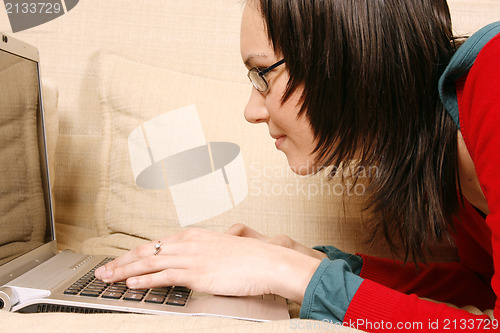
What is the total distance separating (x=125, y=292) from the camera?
2.01 feet

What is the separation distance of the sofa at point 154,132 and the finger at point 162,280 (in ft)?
1.17

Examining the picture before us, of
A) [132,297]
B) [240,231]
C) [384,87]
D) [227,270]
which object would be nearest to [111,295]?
[132,297]

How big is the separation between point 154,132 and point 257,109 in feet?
1.16

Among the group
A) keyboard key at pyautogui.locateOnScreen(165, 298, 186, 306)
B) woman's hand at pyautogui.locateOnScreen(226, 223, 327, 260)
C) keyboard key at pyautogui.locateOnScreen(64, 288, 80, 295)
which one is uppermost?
keyboard key at pyautogui.locateOnScreen(64, 288, 80, 295)

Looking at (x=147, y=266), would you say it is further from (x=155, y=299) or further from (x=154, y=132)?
(x=154, y=132)

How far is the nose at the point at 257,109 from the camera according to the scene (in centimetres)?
78

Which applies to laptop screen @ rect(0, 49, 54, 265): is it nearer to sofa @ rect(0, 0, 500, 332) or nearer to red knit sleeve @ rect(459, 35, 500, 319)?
sofa @ rect(0, 0, 500, 332)

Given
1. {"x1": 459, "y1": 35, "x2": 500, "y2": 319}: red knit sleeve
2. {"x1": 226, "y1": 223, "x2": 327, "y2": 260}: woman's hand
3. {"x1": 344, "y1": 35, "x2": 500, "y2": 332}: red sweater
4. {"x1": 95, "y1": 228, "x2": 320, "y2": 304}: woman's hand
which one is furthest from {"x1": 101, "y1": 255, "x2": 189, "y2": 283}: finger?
{"x1": 459, "y1": 35, "x2": 500, "y2": 319}: red knit sleeve

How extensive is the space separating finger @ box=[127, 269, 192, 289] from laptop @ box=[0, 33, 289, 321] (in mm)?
11

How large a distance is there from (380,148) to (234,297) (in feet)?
1.11

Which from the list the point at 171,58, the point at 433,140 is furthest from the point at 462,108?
the point at 171,58

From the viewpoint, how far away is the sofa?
1.00 m

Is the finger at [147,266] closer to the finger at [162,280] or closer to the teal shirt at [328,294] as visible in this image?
the finger at [162,280]

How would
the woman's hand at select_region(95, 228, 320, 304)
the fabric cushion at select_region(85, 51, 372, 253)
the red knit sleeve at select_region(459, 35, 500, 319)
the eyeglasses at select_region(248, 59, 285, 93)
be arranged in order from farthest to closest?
the fabric cushion at select_region(85, 51, 372, 253) < the eyeglasses at select_region(248, 59, 285, 93) < the woman's hand at select_region(95, 228, 320, 304) < the red knit sleeve at select_region(459, 35, 500, 319)
